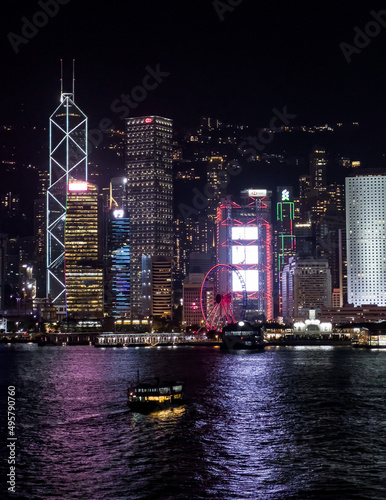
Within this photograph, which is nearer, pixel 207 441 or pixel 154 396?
pixel 207 441

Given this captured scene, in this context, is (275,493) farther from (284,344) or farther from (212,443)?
(284,344)

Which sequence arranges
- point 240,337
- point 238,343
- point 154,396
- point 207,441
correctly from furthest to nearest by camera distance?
point 240,337, point 238,343, point 154,396, point 207,441

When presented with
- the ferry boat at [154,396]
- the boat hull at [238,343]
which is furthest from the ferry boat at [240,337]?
the ferry boat at [154,396]

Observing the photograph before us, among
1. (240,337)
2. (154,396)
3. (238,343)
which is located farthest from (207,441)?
(240,337)

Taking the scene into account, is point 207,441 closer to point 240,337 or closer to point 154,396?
point 154,396

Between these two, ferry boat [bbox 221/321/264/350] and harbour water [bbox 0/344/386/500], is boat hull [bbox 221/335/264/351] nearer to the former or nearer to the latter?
ferry boat [bbox 221/321/264/350]

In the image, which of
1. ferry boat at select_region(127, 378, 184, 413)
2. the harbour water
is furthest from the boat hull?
ferry boat at select_region(127, 378, 184, 413)
